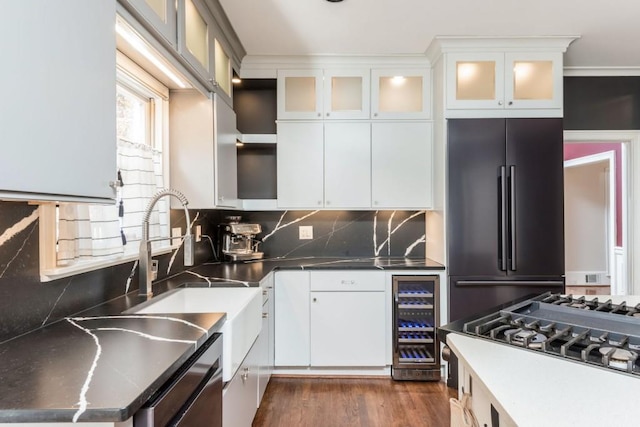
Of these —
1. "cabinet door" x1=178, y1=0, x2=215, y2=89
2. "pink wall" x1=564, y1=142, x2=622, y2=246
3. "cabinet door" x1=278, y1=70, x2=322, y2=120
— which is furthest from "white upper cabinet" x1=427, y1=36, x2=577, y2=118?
"pink wall" x1=564, y1=142, x2=622, y2=246

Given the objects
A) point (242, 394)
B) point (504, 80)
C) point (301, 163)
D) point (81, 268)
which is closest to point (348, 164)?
point (301, 163)

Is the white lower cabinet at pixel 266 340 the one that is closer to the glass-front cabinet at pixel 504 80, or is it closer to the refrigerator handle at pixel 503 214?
the refrigerator handle at pixel 503 214

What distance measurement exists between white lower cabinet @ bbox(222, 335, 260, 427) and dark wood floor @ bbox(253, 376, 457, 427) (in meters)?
0.34

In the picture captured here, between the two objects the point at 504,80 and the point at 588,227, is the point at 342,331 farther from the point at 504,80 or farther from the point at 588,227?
the point at 588,227

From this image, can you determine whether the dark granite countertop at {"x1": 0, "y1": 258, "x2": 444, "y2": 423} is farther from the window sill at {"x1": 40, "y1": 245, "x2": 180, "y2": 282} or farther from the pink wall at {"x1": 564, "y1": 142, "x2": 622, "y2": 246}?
the pink wall at {"x1": 564, "y1": 142, "x2": 622, "y2": 246}

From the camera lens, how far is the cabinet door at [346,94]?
2896mm

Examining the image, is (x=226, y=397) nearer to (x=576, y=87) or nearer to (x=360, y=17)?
(x=360, y=17)

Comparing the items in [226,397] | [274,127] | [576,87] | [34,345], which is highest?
[576,87]

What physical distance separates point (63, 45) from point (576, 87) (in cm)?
372

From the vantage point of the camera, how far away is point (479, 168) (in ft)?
8.54

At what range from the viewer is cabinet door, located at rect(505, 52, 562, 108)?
8.63 feet

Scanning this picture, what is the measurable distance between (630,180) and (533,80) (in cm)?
143

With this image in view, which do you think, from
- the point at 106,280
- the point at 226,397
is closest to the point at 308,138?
the point at 106,280

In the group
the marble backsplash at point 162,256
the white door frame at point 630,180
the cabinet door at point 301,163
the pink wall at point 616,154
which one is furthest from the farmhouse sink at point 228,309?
the pink wall at point 616,154
